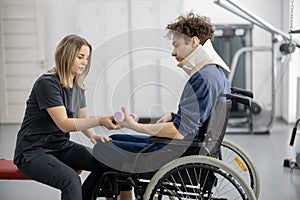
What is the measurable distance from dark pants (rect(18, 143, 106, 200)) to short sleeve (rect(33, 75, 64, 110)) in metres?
0.27

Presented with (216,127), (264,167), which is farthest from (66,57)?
(264,167)

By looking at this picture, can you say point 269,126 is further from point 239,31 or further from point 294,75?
point 239,31

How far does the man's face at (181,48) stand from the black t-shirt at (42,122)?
1.95ft

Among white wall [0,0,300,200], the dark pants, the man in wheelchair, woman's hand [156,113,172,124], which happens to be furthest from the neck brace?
white wall [0,0,300,200]

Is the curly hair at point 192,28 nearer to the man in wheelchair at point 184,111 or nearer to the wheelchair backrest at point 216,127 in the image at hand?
the man in wheelchair at point 184,111

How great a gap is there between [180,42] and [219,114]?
413 millimetres

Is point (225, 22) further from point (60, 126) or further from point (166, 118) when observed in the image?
point (60, 126)

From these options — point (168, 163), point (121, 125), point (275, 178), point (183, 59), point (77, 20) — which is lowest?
point (275, 178)

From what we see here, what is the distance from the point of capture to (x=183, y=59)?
221cm

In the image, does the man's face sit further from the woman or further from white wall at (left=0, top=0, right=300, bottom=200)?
white wall at (left=0, top=0, right=300, bottom=200)

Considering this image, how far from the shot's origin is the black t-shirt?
2.19 meters

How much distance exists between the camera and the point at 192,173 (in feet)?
6.80

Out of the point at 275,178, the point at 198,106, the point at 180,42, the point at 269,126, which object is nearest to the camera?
the point at 198,106

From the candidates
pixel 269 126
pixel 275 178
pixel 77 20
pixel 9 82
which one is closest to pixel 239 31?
pixel 269 126
